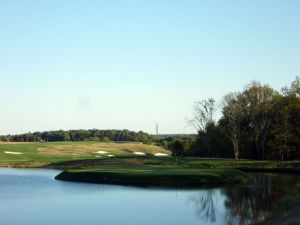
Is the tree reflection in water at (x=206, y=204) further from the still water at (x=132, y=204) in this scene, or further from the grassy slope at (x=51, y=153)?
the grassy slope at (x=51, y=153)

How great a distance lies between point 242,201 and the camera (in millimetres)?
35594

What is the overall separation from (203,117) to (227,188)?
54879 millimetres

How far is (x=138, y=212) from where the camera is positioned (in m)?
30.6

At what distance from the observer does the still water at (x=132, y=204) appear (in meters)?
28.1

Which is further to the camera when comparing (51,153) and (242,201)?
(51,153)

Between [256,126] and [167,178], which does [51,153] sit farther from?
[167,178]

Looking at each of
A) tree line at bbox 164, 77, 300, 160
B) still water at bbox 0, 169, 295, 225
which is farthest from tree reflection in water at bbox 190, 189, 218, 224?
tree line at bbox 164, 77, 300, 160

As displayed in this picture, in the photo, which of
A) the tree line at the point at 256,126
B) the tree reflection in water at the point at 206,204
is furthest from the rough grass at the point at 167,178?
the tree line at the point at 256,126

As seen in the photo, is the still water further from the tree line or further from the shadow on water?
the tree line

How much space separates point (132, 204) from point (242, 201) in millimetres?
8094

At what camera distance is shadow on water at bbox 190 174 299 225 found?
28816 mm

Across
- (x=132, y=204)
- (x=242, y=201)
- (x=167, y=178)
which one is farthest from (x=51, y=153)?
(x=242, y=201)

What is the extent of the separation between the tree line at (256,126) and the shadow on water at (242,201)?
32226 millimetres

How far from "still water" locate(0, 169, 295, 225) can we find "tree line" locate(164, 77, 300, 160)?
109 ft
